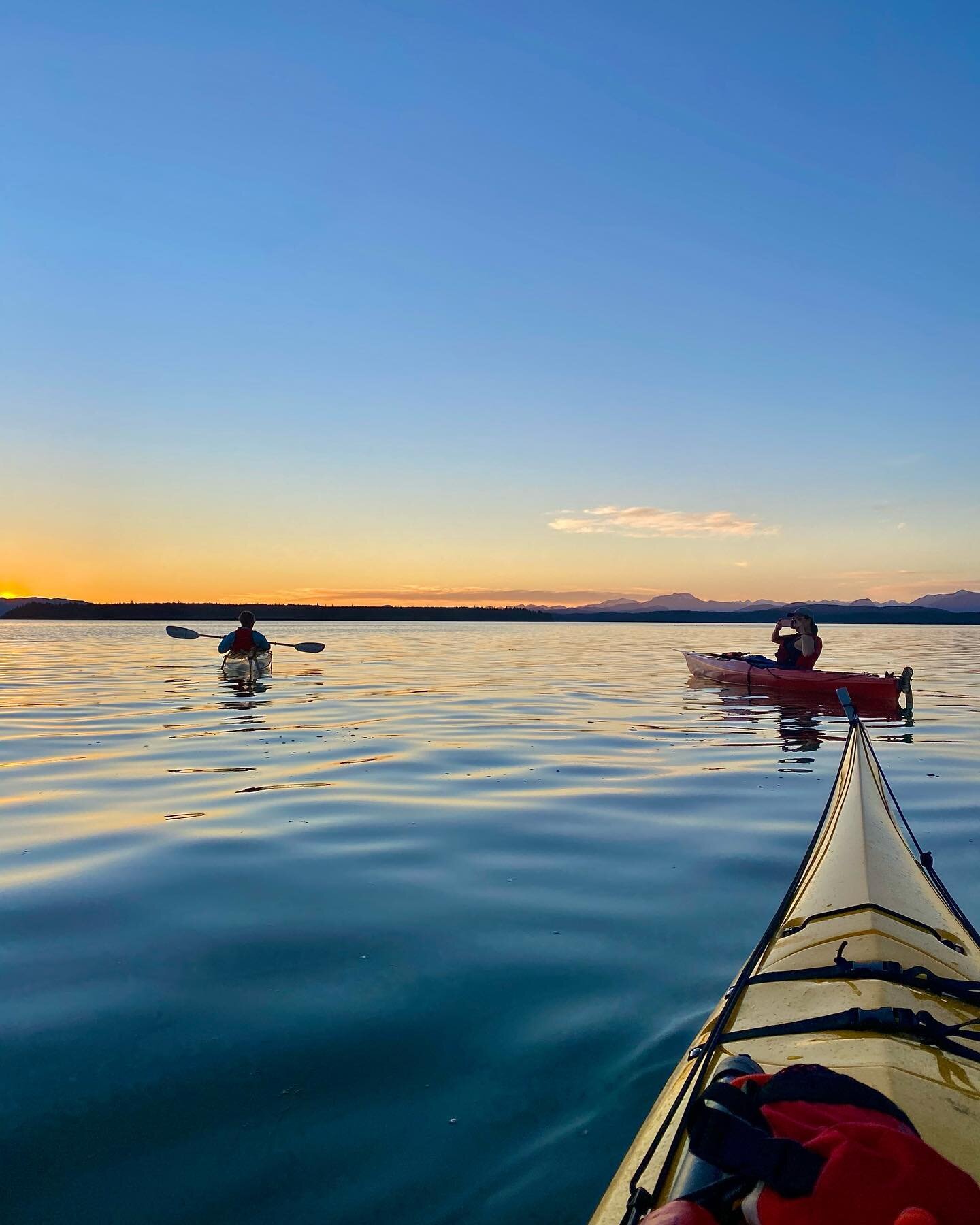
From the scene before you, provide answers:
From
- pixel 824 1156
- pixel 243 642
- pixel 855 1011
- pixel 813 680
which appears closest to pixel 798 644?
A: pixel 813 680

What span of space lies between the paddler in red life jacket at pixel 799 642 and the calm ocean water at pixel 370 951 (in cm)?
706

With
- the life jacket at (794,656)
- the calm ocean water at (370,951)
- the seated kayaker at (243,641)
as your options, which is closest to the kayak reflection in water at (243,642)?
the seated kayaker at (243,641)

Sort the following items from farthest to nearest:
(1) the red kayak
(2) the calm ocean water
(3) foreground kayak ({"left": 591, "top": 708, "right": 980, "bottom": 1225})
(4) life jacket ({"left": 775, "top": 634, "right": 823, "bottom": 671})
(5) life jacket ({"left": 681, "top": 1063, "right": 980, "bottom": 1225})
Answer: (4) life jacket ({"left": 775, "top": 634, "right": 823, "bottom": 671}), (1) the red kayak, (2) the calm ocean water, (3) foreground kayak ({"left": 591, "top": 708, "right": 980, "bottom": 1225}), (5) life jacket ({"left": 681, "top": 1063, "right": 980, "bottom": 1225})

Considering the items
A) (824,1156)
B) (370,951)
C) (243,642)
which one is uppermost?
(243,642)

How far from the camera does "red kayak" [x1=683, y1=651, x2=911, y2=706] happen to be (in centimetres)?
1855

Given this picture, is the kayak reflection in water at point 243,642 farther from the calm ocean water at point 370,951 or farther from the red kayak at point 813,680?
the red kayak at point 813,680

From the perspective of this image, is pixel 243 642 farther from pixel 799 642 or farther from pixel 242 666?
pixel 799 642

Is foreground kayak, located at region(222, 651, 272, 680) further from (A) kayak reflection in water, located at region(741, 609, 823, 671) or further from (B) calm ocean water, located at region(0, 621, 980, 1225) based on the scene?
(A) kayak reflection in water, located at region(741, 609, 823, 671)

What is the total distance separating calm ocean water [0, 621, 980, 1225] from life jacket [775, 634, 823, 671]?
7.59m

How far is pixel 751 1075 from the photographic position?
228 centimetres

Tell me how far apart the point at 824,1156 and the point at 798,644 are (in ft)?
68.9

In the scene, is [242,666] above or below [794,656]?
below

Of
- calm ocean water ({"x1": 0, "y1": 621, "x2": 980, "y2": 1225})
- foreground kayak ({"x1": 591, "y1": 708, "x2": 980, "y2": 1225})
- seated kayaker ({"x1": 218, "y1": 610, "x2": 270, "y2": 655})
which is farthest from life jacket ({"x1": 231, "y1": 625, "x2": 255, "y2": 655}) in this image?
foreground kayak ({"x1": 591, "y1": 708, "x2": 980, "y2": 1225})

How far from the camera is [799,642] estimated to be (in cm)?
2120
